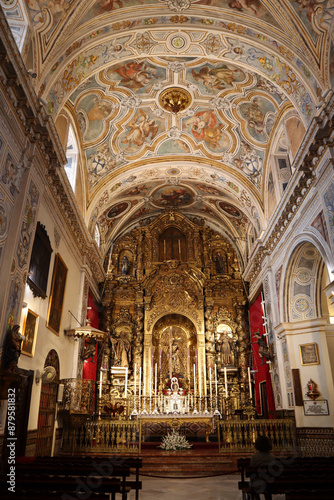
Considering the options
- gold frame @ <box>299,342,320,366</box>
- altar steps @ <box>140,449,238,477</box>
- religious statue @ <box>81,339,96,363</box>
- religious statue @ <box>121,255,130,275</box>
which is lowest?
altar steps @ <box>140,449,238,477</box>

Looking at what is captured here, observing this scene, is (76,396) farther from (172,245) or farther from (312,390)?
(172,245)

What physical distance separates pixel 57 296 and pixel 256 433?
24.2 ft

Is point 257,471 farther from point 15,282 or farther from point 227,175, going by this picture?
point 227,175

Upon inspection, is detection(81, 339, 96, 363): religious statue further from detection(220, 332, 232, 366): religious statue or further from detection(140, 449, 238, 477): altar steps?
detection(220, 332, 232, 366): religious statue

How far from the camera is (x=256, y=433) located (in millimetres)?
11930

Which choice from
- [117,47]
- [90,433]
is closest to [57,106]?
[117,47]

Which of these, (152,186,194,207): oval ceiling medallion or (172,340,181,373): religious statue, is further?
(152,186,194,207): oval ceiling medallion

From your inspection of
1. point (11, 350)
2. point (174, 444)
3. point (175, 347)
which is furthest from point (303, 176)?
point (175, 347)

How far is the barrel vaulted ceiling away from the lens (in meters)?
10.2

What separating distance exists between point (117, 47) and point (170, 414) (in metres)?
12.3

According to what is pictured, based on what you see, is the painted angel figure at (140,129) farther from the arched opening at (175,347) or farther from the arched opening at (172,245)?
the arched opening at (175,347)

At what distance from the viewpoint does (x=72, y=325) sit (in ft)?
46.8

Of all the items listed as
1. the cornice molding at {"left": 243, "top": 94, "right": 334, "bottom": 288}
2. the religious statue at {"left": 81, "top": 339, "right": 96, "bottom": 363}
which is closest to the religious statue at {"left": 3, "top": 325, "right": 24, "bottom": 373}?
the religious statue at {"left": 81, "top": 339, "right": 96, "bottom": 363}

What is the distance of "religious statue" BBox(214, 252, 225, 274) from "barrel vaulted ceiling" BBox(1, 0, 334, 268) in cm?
190
